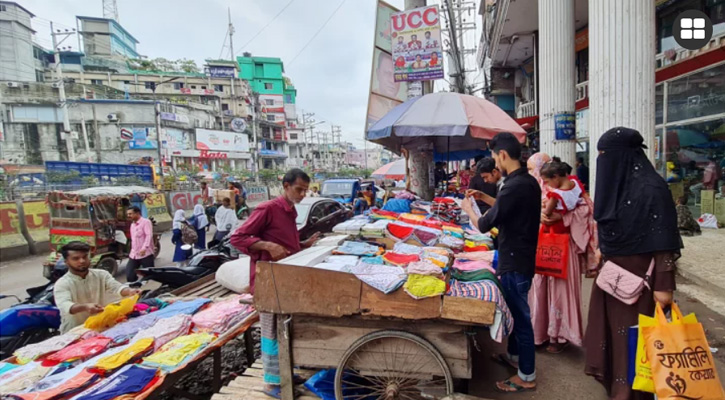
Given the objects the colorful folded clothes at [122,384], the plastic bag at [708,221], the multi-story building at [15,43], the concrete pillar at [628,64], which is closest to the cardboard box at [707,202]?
the plastic bag at [708,221]

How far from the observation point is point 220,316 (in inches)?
138

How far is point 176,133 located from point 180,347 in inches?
1813

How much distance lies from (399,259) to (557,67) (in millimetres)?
6362

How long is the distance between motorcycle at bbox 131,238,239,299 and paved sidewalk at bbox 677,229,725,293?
23.4 feet

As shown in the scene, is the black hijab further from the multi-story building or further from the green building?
the green building

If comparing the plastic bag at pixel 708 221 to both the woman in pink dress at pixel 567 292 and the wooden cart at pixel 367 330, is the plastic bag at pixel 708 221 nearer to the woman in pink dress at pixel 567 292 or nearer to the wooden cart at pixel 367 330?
the woman in pink dress at pixel 567 292

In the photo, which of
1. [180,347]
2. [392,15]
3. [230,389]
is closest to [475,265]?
[230,389]

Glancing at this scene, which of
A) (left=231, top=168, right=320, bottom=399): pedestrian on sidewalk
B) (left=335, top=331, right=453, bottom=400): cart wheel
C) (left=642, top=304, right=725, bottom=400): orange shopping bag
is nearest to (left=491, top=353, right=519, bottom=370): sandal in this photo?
(left=335, top=331, right=453, bottom=400): cart wheel

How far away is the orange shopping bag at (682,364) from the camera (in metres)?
1.95

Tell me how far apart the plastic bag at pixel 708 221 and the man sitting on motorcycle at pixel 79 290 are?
11013 mm

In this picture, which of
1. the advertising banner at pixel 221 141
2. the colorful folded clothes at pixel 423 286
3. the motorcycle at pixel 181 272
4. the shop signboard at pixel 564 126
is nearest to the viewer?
the colorful folded clothes at pixel 423 286

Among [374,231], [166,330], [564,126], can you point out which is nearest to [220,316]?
[166,330]

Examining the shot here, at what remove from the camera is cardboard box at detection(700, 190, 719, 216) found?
8.17 metres

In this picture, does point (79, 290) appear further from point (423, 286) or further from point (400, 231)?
point (423, 286)
